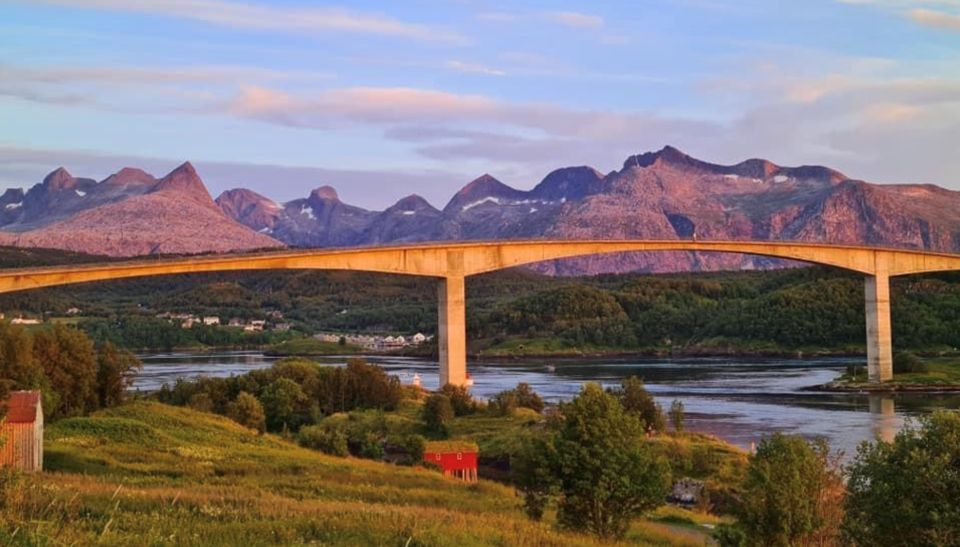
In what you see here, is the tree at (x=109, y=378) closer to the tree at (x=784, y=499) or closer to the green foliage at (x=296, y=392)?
the green foliage at (x=296, y=392)

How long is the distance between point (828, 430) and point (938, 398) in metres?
25.3

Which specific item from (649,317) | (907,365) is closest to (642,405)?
(907,365)

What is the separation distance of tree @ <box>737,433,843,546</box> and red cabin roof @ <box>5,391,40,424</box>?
18.7 m

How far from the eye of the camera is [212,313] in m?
194

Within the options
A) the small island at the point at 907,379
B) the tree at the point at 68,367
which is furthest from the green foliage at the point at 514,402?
the small island at the point at 907,379

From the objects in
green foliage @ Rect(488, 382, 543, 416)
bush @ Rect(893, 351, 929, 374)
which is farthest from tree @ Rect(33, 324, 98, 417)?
bush @ Rect(893, 351, 929, 374)

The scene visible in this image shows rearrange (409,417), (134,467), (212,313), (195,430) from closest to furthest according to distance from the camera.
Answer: (134,467)
(195,430)
(409,417)
(212,313)

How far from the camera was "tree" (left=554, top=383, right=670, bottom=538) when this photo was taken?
22.8 meters

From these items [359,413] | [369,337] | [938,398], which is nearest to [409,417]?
[359,413]

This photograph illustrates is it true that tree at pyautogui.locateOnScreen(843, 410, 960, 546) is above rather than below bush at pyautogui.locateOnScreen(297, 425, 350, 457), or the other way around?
above

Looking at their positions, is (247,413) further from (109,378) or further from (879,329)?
(879,329)

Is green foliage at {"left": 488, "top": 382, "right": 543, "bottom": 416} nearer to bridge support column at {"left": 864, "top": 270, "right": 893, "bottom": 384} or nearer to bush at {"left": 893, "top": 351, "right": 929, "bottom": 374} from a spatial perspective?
bridge support column at {"left": 864, "top": 270, "right": 893, "bottom": 384}

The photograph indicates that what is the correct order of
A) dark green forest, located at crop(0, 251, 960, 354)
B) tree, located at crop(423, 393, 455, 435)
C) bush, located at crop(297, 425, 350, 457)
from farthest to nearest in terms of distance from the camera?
dark green forest, located at crop(0, 251, 960, 354) < tree, located at crop(423, 393, 455, 435) < bush, located at crop(297, 425, 350, 457)

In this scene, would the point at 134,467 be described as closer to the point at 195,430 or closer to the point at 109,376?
the point at 195,430
